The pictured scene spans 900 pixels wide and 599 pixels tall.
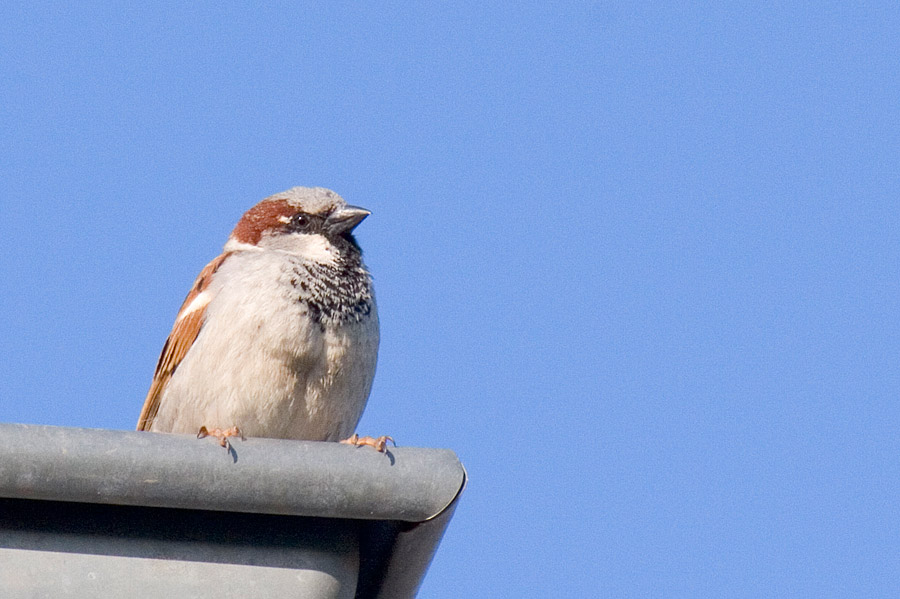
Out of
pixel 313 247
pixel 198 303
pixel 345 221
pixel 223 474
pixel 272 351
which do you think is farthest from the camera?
pixel 345 221

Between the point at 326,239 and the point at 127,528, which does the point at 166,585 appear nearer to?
the point at 127,528

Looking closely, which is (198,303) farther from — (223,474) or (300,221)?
(223,474)

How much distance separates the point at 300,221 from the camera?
430 centimetres

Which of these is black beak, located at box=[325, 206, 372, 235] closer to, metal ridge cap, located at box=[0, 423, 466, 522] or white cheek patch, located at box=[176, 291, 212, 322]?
white cheek patch, located at box=[176, 291, 212, 322]

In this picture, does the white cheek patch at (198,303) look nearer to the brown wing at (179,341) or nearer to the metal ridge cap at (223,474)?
the brown wing at (179,341)

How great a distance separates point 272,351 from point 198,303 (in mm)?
448

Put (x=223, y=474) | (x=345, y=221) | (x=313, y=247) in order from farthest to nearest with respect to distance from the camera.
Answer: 1. (x=345, y=221)
2. (x=313, y=247)
3. (x=223, y=474)

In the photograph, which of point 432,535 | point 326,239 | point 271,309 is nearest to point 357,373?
point 271,309

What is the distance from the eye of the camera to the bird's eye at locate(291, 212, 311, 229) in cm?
428

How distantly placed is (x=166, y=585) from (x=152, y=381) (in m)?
2.46

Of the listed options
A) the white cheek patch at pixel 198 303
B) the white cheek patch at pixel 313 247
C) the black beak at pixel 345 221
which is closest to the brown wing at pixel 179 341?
the white cheek patch at pixel 198 303

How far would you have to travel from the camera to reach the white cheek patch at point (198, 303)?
3895 millimetres

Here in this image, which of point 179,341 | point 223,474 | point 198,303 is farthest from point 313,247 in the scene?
point 223,474

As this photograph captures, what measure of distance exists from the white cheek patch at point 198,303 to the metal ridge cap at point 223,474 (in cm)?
219
